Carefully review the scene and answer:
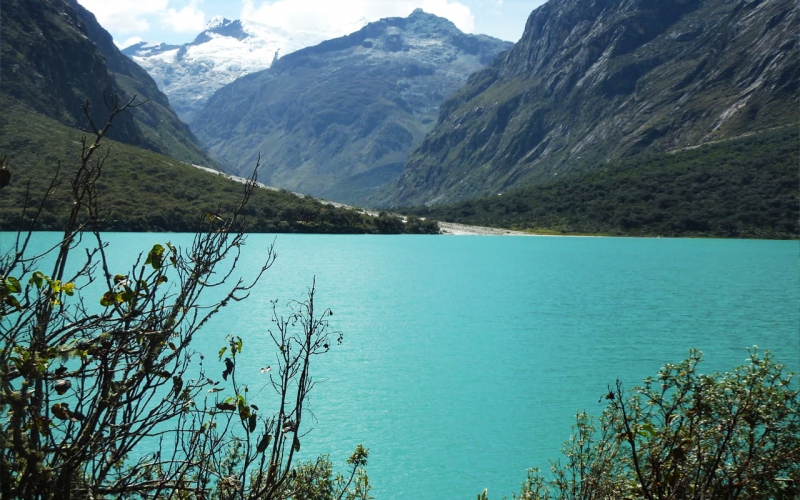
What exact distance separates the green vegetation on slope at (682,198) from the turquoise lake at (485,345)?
6792cm

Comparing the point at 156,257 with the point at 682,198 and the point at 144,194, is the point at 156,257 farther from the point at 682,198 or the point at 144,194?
the point at 682,198

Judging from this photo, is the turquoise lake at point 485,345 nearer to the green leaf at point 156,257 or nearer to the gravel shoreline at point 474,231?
the green leaf at point 156,257

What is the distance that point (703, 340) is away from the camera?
32031mm

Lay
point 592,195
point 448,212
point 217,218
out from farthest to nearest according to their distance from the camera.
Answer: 1. point 448,212
2. point 592,195
3. point 217,218

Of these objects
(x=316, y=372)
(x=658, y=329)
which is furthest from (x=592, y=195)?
(x=316, y=372)

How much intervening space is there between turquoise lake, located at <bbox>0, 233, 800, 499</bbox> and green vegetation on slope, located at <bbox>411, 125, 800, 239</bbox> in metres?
67.9

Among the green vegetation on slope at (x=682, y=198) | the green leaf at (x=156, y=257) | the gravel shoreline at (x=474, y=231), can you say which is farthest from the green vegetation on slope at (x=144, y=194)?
the green leaf at (x=156, y=257)

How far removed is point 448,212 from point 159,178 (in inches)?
3701

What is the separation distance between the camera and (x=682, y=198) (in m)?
142

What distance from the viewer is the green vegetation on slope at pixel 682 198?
128 metres

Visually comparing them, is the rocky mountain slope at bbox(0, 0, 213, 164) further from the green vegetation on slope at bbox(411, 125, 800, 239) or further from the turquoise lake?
the green vegetation on slope at bbox(411, 125, 800, 239)

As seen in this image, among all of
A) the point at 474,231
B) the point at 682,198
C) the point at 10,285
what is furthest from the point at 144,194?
the point at 682,198

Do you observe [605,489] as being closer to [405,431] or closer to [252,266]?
[405,431]

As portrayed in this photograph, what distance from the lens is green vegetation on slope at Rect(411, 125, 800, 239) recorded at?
127938 millimetres
